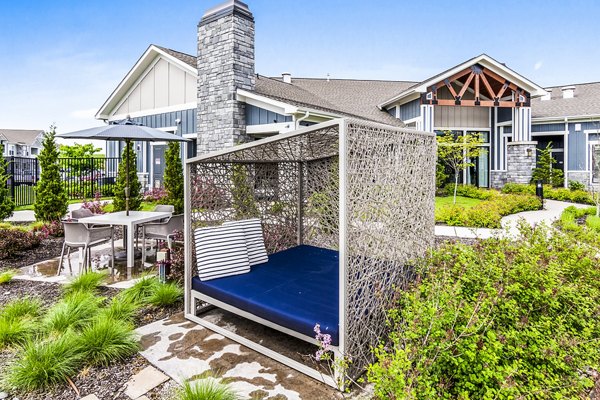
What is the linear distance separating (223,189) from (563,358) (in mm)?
3530

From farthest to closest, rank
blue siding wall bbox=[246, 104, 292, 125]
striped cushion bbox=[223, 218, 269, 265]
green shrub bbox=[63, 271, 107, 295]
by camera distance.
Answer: blue siding wall bbox=[246, 104, 292, 125] < green shrub bbox=[63, 271, 107, 295] < striped cushion bbox=[223, 218, 269, 265]

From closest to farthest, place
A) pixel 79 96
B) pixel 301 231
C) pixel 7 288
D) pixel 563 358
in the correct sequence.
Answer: pixel 563 358
pixel 7 288
pixel 301 231
pixel 79 96

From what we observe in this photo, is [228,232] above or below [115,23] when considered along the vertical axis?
below

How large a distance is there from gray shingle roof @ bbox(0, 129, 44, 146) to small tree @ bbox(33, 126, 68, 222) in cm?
3971

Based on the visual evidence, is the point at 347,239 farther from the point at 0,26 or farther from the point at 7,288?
the point at 0,26

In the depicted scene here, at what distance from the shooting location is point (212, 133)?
1165 centimetres

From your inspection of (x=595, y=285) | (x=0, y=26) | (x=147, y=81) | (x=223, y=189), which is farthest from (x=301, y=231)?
(x=0, y=26)

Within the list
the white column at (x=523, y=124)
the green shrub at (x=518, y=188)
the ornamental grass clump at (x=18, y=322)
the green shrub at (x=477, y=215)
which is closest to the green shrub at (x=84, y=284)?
the ornamental grass clump at (x=18, y=322)

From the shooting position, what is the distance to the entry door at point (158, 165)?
50.2ft

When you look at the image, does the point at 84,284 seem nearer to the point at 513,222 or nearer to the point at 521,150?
the point at 513,222

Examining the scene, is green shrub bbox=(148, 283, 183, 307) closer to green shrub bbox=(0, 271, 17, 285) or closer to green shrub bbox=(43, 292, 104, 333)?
green shrub bbox=(43, 292, 104, 333)

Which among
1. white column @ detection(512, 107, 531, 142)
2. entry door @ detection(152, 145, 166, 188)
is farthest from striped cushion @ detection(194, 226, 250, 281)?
white column @ detection(512, 107, 531, 142)

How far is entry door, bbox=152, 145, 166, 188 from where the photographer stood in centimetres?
1531

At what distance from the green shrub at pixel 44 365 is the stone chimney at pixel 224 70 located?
8674mm
